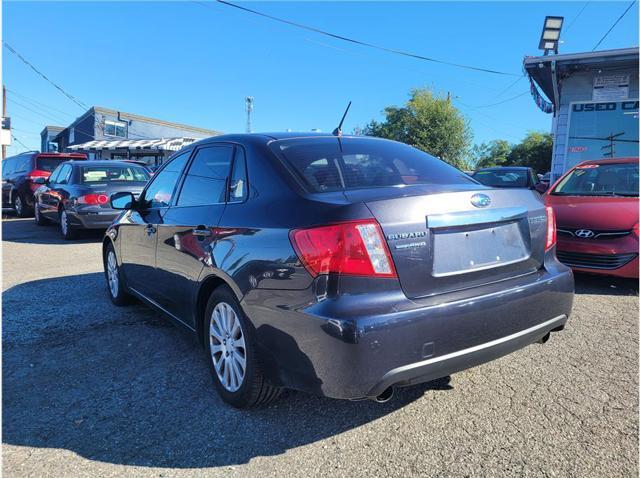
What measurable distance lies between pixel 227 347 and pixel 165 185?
1714 millimetres

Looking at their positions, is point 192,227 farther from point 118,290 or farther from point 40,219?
point 40,219

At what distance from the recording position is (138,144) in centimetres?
3212

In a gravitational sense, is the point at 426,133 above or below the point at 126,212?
above

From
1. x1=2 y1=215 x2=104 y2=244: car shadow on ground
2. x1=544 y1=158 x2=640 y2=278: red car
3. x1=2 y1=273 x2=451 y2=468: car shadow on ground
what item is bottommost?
x1=2 y1=273 x2=451 y2=468: car shadow on ground

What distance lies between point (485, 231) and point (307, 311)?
1024 millimetres

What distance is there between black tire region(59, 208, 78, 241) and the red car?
8.21 m

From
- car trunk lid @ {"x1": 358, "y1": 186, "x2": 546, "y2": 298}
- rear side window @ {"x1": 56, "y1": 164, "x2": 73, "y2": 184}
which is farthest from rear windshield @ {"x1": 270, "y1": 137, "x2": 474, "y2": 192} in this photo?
rear side window @ {"x1": 56, "y1": 164, "x2": 73, "y2": 184}

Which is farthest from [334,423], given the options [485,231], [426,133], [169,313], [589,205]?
[426,133]

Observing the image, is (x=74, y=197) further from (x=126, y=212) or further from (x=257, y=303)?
(x=257, y=303)

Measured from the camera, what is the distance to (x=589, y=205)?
5.55 metres

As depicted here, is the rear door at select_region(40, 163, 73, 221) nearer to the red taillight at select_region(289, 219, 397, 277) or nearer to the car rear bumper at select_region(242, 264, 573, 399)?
the car rear bumper at select_region(242, 264, 573, 399)

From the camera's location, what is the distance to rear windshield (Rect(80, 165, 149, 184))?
9.31 meters

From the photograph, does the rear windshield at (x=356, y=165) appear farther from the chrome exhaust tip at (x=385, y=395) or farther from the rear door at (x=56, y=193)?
the rear door at (x=56, y=193)

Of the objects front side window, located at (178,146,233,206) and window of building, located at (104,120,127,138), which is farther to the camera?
window of building, located at (104,120,127,138)
